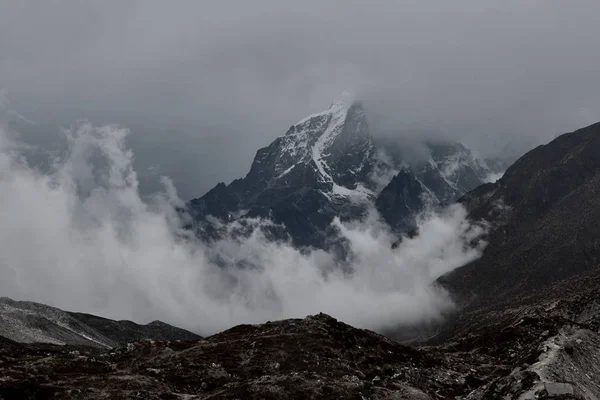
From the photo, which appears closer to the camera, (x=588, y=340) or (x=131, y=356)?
(x=588, y=340)

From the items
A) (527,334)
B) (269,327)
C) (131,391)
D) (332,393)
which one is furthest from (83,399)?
(527,334)

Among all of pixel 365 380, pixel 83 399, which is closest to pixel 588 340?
pixel 365 380

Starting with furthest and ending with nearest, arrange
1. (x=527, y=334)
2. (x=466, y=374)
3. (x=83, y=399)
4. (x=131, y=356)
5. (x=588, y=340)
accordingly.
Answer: (x=527, y=334)
(x=131, y=356)
(x=466, y=374)
(x=588, y=340)
(x=83, y=399)

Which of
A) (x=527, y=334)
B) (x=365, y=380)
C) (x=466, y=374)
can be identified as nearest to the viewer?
(x=365, y=380)

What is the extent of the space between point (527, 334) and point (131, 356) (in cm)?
9121

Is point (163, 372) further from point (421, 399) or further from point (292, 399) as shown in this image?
point (421, 399)

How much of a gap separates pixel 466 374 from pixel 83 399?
6729 centimetres

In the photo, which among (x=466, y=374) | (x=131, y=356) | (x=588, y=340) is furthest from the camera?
(x=131, y=356)

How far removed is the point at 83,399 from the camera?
8319 cm

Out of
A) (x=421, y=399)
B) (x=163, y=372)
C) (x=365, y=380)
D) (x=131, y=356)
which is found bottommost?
(x=421, y=399)

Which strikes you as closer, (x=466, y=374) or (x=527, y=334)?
(x=466, y=374)

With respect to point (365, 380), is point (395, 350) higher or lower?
higher

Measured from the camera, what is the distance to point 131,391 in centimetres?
8744

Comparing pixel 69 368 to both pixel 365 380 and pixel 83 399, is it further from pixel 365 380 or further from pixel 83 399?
pixel 365 380
